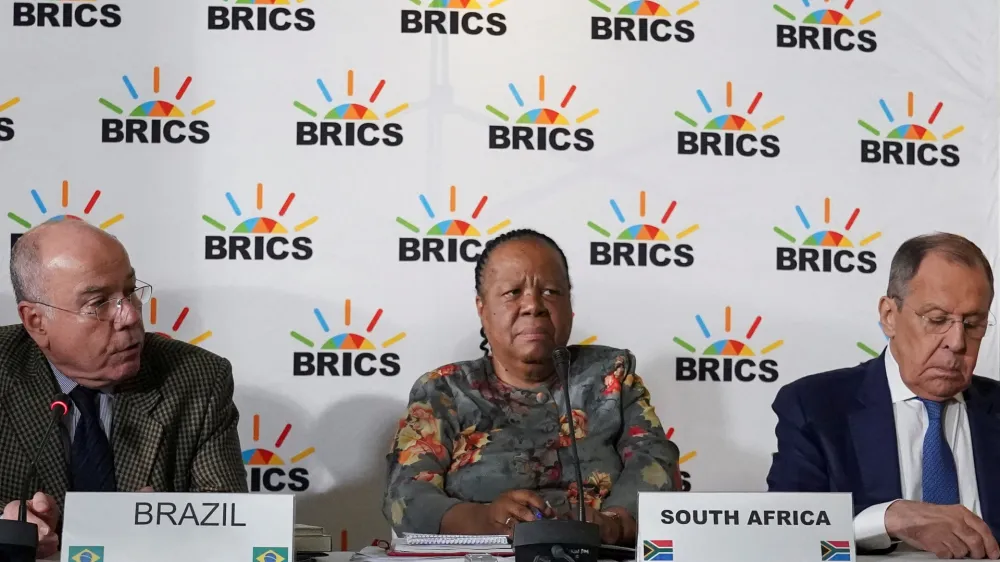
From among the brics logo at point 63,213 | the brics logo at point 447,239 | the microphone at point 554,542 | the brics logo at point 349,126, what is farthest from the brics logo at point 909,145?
the brics logo at point 63,213

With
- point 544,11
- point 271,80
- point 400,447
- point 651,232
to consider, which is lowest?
point 400,447

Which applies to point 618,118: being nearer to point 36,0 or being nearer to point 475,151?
point 475,151

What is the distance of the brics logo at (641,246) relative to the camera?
3416 mm

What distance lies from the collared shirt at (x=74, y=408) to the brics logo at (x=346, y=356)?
2.64ft

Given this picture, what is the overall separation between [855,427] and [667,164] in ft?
3.74

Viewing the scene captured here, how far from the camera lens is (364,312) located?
11.0ft

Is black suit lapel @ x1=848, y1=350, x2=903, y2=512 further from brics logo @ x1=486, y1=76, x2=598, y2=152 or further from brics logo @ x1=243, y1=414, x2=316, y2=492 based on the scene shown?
brics logo @ x1=243, y1=414, x2=316, y2=492

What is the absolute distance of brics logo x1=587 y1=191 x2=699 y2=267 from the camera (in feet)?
11.2

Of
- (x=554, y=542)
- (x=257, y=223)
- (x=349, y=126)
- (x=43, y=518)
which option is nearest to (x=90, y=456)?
(x=43, y=518)

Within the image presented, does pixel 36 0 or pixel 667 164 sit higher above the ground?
pixel 36 0

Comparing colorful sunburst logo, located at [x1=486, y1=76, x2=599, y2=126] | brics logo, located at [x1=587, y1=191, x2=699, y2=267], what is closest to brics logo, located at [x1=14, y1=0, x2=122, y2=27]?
colorful sunburst logo, located at [x1=486, y1=76, x2=599, y2=126]

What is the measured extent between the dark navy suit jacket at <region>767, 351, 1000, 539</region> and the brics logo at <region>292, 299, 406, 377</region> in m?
1.20

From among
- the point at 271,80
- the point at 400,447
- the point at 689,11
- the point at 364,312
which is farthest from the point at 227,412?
the point at 689,11

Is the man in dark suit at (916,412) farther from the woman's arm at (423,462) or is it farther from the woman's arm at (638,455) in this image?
the woman's arm at (423,462)
